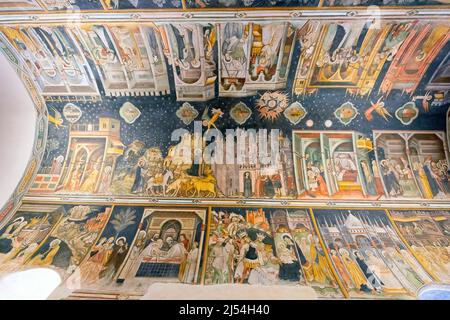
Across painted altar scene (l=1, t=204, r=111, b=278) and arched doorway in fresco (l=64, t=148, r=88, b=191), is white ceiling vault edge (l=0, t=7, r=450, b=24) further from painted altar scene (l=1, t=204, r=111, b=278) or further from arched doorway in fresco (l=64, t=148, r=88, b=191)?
painted altar scene (l=1, t=204, r=111, b=278)

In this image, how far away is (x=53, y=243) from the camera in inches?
270

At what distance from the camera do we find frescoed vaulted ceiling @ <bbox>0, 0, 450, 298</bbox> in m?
6.58

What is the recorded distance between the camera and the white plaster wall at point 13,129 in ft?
25.4

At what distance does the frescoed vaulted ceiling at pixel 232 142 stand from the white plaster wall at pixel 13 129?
213 mm

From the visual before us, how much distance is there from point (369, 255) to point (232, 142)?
4286 millimetres

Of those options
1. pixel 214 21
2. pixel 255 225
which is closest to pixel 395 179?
pixel 255 225

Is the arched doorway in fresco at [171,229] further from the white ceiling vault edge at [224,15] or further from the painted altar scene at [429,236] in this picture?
the painted altar scene at [429,236]

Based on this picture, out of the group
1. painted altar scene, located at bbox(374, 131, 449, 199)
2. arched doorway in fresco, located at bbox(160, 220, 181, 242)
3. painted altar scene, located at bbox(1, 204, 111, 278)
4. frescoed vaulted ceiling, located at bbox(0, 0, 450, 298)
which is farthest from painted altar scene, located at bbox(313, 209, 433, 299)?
painted altar scene, located at bbox(1, 204, 111, 278)

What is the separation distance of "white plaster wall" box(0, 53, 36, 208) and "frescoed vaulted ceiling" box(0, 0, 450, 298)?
0.70ft

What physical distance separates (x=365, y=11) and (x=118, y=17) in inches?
213

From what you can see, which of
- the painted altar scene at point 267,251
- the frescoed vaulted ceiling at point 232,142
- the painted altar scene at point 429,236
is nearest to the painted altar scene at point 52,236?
the frescoed vaulted ceiling at point 232,142

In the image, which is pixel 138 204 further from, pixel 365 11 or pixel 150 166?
pixel 365 11
